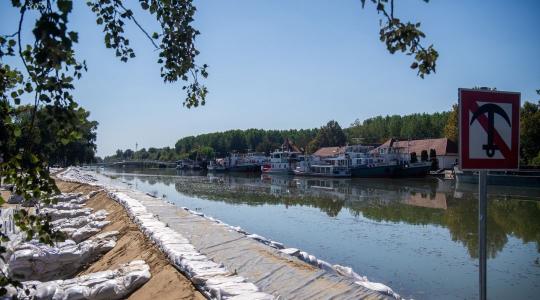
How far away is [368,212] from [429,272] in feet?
36.0

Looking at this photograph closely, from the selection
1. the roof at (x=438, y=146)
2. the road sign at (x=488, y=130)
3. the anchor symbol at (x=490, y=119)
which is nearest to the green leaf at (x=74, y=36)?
the road sign at (x=488, y=130)

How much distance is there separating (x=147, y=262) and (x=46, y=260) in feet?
6.68

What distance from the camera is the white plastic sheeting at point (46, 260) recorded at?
7.95 m

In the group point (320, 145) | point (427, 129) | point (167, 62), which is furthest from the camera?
point (320, 145)

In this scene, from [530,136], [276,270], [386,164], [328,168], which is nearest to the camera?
[276,270]

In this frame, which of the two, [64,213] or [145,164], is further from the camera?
[145,164]

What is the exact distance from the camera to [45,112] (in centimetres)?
228

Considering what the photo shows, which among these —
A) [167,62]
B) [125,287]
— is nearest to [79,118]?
[167,62]

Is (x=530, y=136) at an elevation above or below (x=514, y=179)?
above

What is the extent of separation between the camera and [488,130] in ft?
9.16

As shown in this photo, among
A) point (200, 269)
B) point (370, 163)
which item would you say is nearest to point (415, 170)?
point (370, 163)

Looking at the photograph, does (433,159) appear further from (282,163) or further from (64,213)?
(64,213)

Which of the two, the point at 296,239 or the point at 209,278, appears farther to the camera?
the point at 296,239

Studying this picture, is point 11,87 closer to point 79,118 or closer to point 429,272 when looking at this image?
point 79,118
